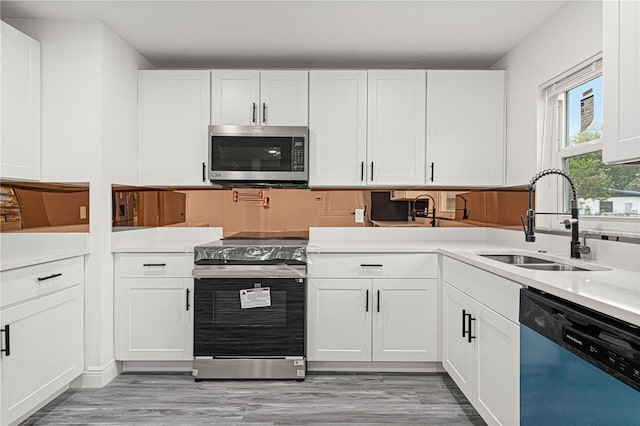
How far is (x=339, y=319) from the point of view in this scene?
10.8 ft

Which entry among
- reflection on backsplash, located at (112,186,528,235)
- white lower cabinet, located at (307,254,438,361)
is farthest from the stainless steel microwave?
white lower cabinet, located at (307,254,438,361)

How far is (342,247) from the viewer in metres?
3.29

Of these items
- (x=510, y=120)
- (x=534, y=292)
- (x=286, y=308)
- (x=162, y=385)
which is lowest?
(x=162, y=385)

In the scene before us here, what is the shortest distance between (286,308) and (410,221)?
134 centimetres

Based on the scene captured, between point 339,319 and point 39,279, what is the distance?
181cm

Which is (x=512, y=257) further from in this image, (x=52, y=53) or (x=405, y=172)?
(x=52, y=53)

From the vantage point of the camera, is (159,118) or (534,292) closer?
(534,292)

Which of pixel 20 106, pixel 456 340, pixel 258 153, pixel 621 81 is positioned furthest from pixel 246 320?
pixel 621 81

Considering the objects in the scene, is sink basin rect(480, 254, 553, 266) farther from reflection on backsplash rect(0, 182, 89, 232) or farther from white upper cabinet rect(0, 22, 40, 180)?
white upper cabinet rect(0, 22, 40, 180)

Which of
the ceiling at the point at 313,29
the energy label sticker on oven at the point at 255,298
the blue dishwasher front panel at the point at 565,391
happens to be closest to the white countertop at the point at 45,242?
the energy label sticker on oven at the point at 255,298

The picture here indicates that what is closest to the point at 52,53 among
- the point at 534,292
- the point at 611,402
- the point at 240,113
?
the point at 240,113

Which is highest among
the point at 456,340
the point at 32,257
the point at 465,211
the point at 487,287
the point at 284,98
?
the point at 284,98

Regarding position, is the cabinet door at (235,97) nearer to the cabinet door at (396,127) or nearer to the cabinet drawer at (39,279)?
the cabinet door at (396,127)

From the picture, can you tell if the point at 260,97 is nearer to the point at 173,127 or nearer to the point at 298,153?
the point at 298,153
